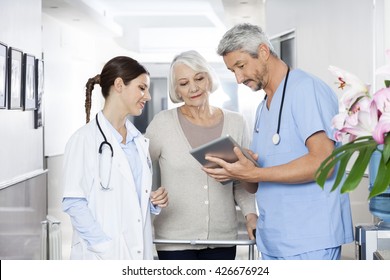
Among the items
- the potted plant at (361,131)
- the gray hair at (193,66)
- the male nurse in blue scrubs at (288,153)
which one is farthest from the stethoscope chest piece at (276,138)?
the potted plant at (361,131)

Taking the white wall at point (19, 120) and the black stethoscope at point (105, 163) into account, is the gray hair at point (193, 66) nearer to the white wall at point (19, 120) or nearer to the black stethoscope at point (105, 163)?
the black stethoscope at point (105, 163)

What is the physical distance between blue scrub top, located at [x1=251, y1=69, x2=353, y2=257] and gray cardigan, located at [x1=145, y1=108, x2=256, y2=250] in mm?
273

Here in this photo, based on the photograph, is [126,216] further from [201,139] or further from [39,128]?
[39,128]

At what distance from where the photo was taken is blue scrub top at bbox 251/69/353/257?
1.29 metres

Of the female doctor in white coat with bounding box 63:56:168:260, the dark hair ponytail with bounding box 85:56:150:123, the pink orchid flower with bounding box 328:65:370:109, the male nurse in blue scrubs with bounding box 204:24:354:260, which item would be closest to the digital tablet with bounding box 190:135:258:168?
the male nurse in blue scrubs with bounding box 204:24:354:260

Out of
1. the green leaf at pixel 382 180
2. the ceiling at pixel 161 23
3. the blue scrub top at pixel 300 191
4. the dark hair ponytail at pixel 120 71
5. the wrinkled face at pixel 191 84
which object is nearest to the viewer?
the green leaf at pixel 382 180

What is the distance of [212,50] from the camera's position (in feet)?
21.4

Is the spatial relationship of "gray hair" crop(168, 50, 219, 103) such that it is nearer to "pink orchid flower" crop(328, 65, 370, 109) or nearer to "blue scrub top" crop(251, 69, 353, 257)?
"blue scrub top" crop(251, 69, 353, 257)

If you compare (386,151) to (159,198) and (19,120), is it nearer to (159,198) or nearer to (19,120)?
(159,198)

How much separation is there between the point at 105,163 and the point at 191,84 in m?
0.39

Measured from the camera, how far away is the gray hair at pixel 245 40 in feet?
4.40

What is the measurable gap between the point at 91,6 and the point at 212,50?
188 centimetres
